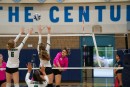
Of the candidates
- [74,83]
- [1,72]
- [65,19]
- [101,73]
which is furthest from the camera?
[101,73]

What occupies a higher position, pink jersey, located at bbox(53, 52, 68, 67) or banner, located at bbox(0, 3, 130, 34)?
banner, located at bbox(0, 3, 130, 34)

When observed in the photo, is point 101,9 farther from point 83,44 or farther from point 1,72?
point 1,72

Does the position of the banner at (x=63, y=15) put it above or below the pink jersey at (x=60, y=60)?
above

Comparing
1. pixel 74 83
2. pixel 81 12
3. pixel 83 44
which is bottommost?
pixel 74 83

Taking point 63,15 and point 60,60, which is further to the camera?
point 63,15

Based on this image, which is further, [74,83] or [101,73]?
[101,73]

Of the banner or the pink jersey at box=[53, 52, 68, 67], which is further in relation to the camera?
the banner

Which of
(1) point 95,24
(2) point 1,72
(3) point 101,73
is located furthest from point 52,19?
(3) point 101,73

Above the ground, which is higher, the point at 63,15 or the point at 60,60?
the point at 63,15

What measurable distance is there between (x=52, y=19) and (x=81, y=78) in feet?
15.6

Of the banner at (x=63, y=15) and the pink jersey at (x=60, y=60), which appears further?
the banner at (x=63, y=15)

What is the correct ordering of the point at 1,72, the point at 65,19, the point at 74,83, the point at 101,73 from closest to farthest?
1. the point at 1,72
2. the point at 65,19
3. the point at 74,83
4. the point at 101,73

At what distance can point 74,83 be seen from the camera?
1850cm

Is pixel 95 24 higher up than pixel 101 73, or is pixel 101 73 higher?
pixel 95 24
